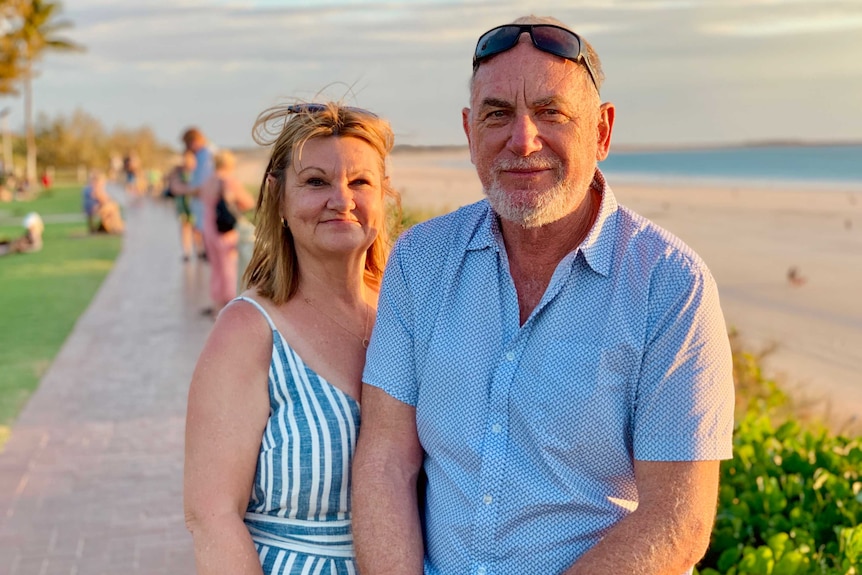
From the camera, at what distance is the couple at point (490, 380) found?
216 centimetres

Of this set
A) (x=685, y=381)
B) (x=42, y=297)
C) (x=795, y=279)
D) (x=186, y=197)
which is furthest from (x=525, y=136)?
(x=186, y=197)

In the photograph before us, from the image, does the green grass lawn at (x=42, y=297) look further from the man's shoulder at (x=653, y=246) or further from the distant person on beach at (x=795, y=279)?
the distant person on beach at (x=795, y=279)

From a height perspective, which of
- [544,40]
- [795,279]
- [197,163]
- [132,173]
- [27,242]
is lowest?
[132,173]

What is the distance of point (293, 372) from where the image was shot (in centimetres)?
247

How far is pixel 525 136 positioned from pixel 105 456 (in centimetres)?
482

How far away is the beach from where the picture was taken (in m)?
7.80

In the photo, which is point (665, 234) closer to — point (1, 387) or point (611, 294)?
point (611, 294)

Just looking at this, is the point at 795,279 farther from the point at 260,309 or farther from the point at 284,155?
the point at 260,309

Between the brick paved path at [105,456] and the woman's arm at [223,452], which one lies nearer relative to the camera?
the woman's arm at [223,452]

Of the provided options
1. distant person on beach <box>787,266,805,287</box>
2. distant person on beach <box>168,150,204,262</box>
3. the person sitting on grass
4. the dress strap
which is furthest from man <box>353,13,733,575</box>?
the person sitting on grass

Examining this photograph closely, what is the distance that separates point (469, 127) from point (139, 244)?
61.5 feet

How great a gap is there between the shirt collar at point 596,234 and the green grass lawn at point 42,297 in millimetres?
5195

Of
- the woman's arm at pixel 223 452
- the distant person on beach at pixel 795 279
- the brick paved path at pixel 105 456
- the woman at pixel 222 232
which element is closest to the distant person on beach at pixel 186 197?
the brick paved path at pixel 105 456

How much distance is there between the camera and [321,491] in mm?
2422
